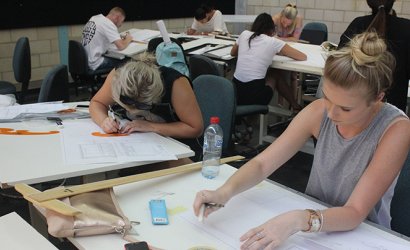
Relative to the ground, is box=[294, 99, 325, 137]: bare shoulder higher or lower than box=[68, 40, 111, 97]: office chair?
higher

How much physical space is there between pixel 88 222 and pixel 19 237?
0.20m

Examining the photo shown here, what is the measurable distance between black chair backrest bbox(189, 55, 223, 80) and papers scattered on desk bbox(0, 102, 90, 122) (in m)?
1.18

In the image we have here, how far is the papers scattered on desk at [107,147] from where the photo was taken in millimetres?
1786

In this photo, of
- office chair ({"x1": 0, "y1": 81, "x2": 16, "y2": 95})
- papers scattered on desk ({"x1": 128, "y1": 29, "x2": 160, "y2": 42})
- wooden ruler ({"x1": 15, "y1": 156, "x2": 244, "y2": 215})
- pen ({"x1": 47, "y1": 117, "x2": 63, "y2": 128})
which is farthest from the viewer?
papers scattered on desk ({"x1": 128, "y1": 29, "x2": 160, "y2": 42})

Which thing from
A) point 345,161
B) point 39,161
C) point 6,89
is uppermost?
point 345,161

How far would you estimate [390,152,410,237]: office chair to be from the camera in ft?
5.03

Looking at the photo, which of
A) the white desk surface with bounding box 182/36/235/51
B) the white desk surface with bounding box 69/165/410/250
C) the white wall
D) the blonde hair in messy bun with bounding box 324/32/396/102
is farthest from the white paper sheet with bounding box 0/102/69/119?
the white wall

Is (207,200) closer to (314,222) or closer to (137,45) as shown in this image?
(314,222)

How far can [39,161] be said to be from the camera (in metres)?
1.75

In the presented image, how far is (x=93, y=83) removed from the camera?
190 inches

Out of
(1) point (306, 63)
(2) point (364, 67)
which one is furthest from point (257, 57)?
(2) point (364, 67)

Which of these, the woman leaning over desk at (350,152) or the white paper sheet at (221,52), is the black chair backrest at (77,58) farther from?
the woman leaning over desk at (350,152)

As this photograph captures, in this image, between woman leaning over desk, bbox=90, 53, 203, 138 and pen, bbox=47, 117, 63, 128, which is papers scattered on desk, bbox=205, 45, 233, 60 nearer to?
woman leaning over desk, bbox=90, 53, 203, 138

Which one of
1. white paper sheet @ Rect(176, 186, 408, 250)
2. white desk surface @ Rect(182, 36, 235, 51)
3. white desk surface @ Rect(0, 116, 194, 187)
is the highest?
white desk surface @ Rect(182, 36, 235, 51)
